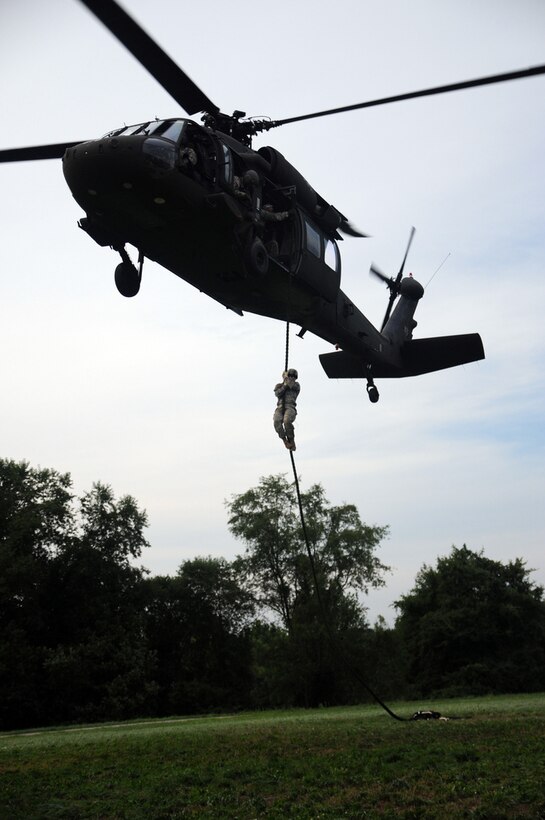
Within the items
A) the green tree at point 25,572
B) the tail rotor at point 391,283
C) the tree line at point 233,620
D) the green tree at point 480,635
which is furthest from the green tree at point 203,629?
the tail rotor at point 391,283

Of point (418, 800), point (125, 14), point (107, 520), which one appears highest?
point (107, 520)

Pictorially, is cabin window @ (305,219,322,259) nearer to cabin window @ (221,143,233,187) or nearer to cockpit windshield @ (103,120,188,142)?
cabin window @ (221,143,233,187)

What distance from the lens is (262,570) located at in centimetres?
5025

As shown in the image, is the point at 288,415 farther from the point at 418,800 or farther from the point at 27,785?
the point at 27,785

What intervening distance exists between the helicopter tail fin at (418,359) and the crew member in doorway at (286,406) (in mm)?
5345

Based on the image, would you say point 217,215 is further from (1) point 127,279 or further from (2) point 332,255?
(2) point 332,255

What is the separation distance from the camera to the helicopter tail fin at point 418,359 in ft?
59.2

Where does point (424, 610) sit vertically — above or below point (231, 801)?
above

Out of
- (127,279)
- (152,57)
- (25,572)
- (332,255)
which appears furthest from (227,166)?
(25,572)

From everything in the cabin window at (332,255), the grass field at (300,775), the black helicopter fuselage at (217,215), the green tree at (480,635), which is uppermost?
the cabin window at (332,255)

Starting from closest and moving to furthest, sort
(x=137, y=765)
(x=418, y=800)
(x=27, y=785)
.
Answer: (x=418, y=800), (x=27, y=785), (x=137, y=765)

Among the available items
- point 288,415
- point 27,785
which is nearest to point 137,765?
point 27,785

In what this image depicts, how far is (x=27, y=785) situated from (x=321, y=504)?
1537 inches

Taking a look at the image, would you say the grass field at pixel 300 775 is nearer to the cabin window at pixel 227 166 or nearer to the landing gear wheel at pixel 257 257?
the landing gear wheel at pixel 257 257
